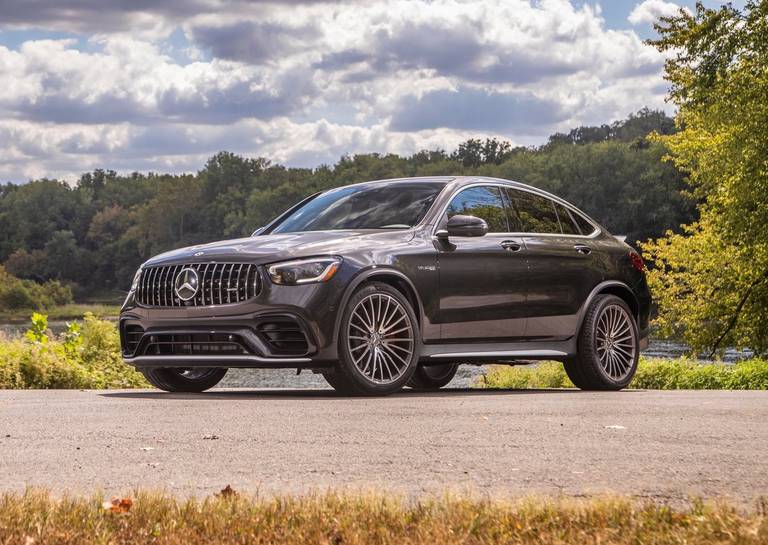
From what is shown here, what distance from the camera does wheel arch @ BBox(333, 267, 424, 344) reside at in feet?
30.0

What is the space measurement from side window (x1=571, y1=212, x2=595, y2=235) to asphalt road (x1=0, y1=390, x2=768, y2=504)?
253 centimetres

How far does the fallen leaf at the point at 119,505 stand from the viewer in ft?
14.9

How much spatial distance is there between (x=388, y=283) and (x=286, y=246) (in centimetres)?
88

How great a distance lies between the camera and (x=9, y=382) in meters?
15.1

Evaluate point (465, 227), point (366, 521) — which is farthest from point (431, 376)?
point (366, 521)

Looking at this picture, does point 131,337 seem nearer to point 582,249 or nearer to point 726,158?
point 582,249

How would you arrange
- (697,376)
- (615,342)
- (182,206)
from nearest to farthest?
(615,342) → (697,376) → (182,206)

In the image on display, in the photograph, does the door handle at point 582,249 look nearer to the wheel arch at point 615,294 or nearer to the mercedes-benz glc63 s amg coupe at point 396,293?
the mercedes-benz glc63 s amg coupe at point 396,293

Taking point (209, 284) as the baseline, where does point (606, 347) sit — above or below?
below

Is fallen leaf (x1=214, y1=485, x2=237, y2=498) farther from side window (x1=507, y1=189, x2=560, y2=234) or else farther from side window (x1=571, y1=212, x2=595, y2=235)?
side window (x1=571, y1=212, x2=595, y2=235)

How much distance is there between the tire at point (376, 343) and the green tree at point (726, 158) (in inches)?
893

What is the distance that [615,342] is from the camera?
11539 mm

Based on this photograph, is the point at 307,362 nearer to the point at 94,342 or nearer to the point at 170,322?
the point at 170,322

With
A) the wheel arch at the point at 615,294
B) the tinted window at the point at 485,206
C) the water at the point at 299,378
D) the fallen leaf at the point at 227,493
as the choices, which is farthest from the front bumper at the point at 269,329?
the water at the point at 299,378
